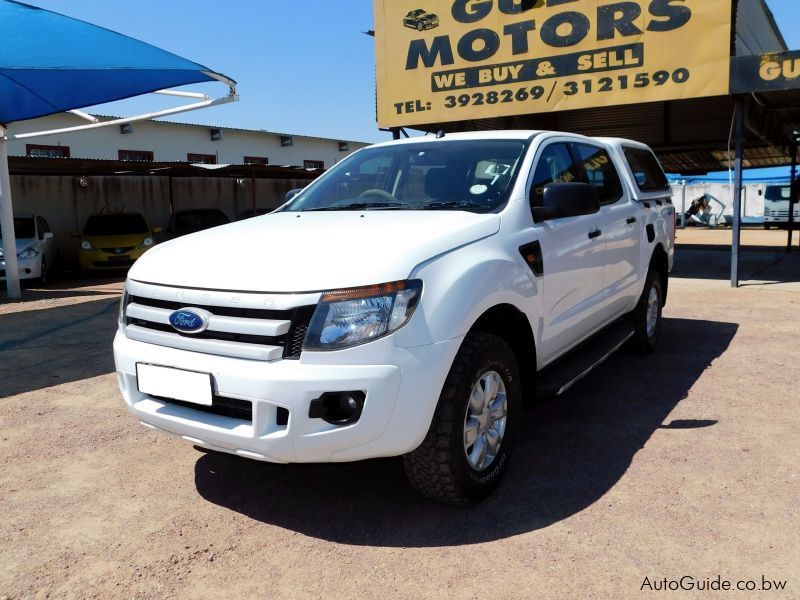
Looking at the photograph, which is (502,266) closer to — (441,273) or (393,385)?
(441,273)

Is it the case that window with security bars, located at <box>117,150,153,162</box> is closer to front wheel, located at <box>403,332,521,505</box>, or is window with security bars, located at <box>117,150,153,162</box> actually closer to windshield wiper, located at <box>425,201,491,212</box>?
windshield wiper, located at <box>425,201,491,212</box>

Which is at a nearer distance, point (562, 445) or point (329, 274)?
point (329, 274)

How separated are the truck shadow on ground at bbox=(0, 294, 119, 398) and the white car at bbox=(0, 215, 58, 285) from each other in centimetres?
309

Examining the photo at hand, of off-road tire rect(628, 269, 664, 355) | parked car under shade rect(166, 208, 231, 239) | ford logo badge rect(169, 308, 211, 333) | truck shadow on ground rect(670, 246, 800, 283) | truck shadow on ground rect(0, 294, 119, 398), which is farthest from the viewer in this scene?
parked car under shade rect(166, 208, 231, 239)

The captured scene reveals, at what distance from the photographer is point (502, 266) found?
318 centimetres

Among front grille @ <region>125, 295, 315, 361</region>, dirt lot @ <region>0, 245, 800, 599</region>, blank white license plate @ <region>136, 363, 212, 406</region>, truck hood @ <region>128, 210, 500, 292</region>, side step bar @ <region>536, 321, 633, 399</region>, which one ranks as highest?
truck hood @ <region>128, 210, 500, 292</region>

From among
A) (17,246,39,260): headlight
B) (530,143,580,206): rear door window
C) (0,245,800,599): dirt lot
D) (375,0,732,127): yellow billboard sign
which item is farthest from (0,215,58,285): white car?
(530,143,580,206): rear door window

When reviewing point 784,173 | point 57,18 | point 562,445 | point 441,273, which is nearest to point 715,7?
point 562,445

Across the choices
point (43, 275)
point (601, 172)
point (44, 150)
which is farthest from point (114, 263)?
point (601, 172)

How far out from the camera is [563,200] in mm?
3510

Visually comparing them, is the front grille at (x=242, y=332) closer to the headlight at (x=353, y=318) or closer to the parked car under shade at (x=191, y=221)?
the headlight at (x=353, y=318)

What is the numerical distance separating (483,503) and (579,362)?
1290 mm

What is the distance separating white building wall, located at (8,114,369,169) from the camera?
18078 millimetres

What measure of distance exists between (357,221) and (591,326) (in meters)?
1.88
